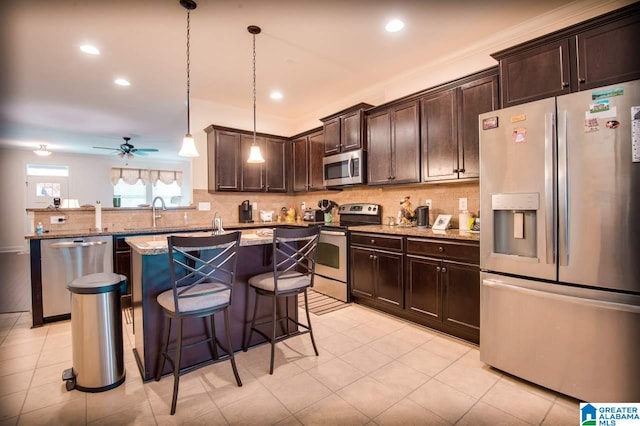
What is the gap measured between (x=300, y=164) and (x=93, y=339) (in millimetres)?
3771

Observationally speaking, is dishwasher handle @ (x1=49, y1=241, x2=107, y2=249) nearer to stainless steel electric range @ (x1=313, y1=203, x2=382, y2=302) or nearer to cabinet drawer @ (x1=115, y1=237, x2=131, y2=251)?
cabinet drawer @ (x1=115, y1=237, x2=131, y2=251)

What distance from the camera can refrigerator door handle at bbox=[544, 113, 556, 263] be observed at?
1836mm

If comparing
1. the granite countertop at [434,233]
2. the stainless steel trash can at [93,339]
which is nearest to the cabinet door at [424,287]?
the granite countertop at [434,233]

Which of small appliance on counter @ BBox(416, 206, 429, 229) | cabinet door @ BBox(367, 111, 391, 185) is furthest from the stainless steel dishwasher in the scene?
small appliance on counter @ BBox(416, 206, 429, 229)

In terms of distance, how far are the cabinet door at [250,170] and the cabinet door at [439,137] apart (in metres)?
2.77

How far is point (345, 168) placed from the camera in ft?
13.4

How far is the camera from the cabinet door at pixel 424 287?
2.73 metres

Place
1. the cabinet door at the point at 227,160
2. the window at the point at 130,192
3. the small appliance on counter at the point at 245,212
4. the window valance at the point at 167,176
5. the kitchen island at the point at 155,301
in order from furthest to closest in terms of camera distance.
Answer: the window valance at the point at 167,176 → the window at the point at 130,192 → the small appliance on counter at the point at 245,212 → the cabinet door at the point at 227,160 → the kitchen island at the point at 155,301

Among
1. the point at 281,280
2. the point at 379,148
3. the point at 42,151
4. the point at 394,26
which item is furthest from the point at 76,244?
the point at 42,151

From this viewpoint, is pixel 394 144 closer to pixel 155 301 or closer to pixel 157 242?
pixel 157 242

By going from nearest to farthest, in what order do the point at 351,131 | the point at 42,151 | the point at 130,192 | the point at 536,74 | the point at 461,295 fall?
the point at 536,74 < the point at 461,295 < the point at 351,131 < the point at 42,151 < the point at 130,192

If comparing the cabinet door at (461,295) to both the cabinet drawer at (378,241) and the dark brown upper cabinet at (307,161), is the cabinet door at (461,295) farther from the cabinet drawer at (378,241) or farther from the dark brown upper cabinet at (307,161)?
the dark brown upper cabinet at (307,161)

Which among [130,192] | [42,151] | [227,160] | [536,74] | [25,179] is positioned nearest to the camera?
[536,74]

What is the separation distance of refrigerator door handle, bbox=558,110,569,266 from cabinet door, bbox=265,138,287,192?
4.04 meters
